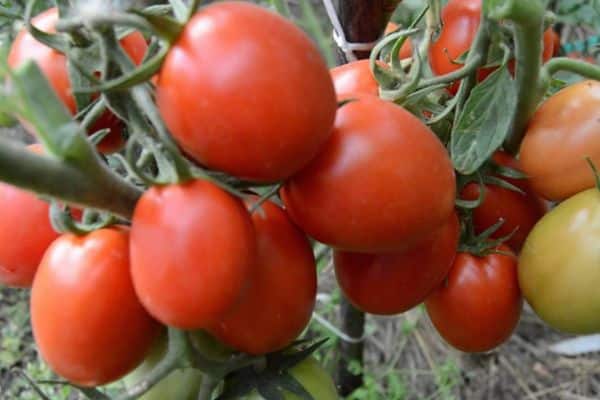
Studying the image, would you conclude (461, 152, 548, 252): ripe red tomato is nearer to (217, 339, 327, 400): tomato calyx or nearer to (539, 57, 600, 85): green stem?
(539, 57, 600, 85): green stem

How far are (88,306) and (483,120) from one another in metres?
0.34

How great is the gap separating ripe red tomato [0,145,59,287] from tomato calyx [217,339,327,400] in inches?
9.3

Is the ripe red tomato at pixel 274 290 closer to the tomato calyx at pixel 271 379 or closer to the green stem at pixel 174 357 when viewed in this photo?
the green stem at pixel 174 357

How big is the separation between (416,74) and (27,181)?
1.06 ft

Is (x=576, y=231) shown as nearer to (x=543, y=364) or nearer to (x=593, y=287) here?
(x=593, y=287)

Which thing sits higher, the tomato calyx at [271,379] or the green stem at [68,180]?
the green stem at [68,180]

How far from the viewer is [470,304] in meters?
0.64

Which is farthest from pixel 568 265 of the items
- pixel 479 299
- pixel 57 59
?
pixel 57 59

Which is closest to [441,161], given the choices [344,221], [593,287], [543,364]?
[344,221]

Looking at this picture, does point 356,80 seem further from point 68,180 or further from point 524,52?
point 68,180

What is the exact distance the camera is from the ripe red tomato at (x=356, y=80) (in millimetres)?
614

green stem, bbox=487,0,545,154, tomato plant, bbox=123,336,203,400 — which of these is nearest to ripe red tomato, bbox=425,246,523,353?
green stem, bbox=487,0,545,154

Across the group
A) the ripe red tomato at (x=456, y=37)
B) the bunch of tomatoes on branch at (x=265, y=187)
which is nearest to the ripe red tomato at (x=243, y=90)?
the bunch of tomatoes on branch at (x=265, y=187)

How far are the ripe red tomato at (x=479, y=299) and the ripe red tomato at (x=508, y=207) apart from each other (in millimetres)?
23
